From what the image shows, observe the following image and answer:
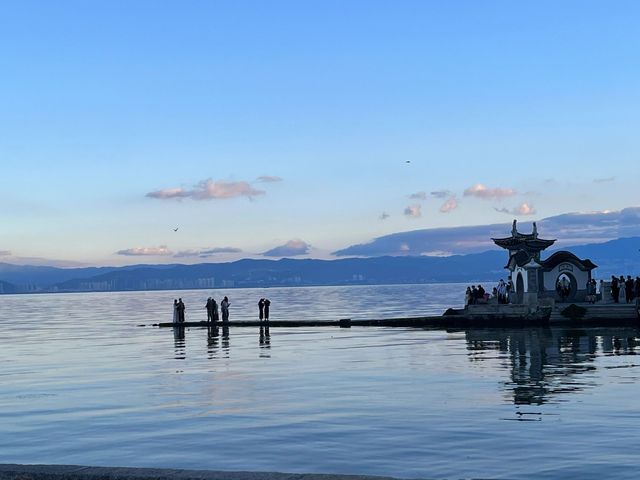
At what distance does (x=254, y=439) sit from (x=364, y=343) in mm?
28648

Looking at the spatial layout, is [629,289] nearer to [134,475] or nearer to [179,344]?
[179,344]

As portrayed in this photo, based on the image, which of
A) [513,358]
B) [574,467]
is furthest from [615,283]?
[574,467]

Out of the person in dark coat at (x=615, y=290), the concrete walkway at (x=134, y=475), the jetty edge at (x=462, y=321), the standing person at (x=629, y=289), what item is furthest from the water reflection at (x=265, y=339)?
the concrete walkway at (x=134, y=475)

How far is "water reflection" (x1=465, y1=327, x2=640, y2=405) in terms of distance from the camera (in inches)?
1005

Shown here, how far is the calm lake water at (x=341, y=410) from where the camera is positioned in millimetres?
16234

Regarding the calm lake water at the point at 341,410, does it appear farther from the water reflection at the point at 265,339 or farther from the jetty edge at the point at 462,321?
the jetty edge at the point at 462,321

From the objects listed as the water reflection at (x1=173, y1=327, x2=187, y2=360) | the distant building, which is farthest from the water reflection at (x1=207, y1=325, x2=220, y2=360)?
the distant building

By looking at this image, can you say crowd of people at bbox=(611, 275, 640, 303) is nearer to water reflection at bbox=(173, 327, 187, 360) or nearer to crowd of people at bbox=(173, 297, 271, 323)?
crowd of people at bbox=(173, 297, 271, 323)

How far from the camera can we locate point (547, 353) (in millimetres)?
37906

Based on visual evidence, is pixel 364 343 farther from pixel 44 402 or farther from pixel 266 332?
pixel 44 402

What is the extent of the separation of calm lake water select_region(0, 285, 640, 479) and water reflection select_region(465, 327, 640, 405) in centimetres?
10

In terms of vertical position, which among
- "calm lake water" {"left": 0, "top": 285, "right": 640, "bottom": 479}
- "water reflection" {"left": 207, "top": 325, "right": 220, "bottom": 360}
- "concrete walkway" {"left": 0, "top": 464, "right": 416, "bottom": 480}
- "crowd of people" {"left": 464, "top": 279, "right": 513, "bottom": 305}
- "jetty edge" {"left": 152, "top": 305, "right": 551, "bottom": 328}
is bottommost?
"water reflection" {"left": 207, "top": 325, "right": 220, "bottom": 360}

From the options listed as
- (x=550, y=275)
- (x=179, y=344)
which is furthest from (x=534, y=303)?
(x=179, y=344)

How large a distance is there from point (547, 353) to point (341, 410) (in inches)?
717
